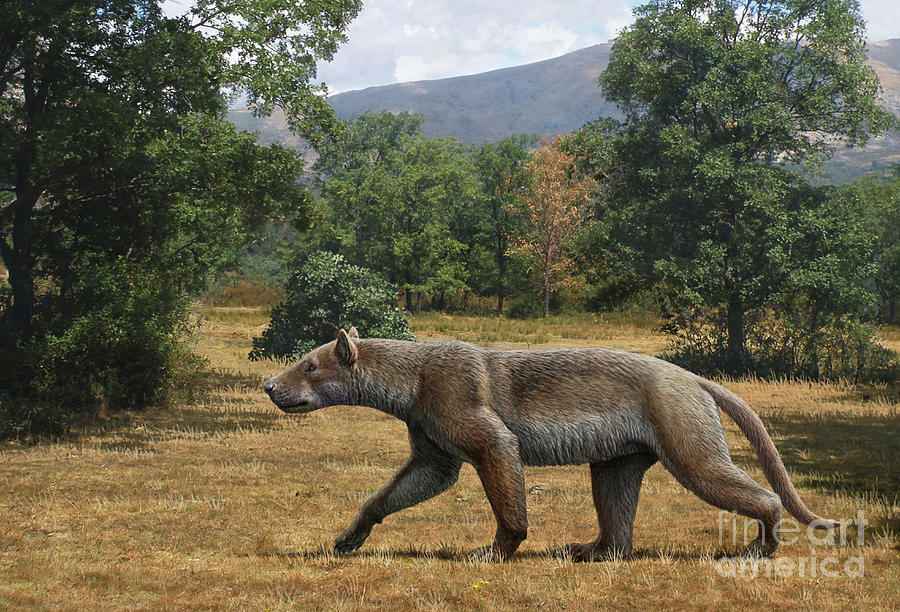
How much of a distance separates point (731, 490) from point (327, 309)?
2440 cm

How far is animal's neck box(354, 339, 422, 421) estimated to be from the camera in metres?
7.21

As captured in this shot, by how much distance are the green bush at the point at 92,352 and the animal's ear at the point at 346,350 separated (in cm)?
1196

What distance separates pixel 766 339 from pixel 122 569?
2706 centimetres

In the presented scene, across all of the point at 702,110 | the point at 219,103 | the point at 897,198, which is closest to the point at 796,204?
the point at 702,110

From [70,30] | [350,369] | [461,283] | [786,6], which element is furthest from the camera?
[461,283]

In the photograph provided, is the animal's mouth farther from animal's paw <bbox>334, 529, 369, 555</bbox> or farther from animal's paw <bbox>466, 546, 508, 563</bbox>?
animal's paw <bbox>466, 546, 508, 563</bbox>

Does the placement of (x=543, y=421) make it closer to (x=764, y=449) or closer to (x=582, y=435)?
(x=582, y=435)

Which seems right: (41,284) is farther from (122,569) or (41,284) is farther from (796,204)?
(796,204)

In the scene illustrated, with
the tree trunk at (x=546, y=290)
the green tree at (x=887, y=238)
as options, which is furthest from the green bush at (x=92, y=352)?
the green tree at (x=887, y=238)

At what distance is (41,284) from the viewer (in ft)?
66.0

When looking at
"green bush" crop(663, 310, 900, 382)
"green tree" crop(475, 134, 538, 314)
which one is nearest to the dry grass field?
"green bush" crop(663, 310, 900, 382)

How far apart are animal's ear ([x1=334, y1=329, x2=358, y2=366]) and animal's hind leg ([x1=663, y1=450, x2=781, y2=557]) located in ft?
9.52

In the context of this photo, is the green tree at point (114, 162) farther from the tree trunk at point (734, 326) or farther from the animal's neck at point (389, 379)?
the tree trunk at point (734, 326)

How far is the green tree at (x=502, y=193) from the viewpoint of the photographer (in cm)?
6562
